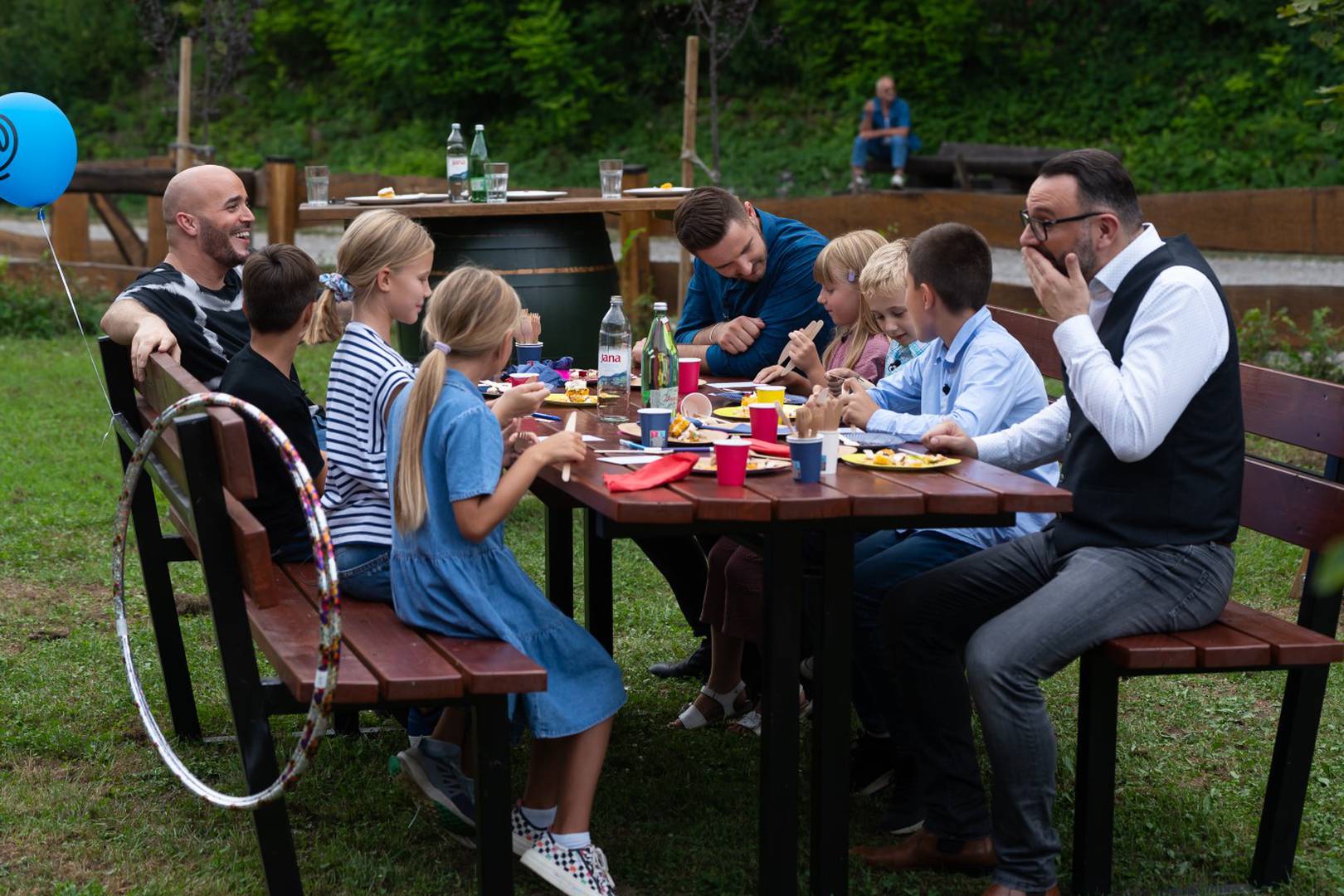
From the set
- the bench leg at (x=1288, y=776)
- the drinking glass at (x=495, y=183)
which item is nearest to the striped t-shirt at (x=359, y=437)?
the bench leg at (x=1288, y=776)

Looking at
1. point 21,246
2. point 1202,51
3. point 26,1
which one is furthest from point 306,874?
point 26,1

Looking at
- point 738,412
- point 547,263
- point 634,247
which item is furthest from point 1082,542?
point 634,247

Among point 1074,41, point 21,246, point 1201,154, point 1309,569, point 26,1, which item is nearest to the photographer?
point 1309,569

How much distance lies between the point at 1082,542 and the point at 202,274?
8.71 ft

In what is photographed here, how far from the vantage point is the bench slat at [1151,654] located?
2920 mm

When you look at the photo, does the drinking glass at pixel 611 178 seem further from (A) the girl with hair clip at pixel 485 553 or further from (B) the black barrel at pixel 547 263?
(A) the girl with hair clip at pixel 485 553

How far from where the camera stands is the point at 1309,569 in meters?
3.91

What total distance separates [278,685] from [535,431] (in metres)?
0.94

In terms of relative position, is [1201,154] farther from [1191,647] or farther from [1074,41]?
[1191,647]

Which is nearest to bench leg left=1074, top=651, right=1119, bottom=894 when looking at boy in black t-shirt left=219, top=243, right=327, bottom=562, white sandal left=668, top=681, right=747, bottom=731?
white sandal left=668, top=681, right=747, bottom=731

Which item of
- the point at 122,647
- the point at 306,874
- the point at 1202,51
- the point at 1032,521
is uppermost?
the point at 1202,51

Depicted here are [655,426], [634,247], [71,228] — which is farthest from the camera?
[71,228]

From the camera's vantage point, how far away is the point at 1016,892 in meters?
2.96

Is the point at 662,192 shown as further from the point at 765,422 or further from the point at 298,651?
the point at 298,651
